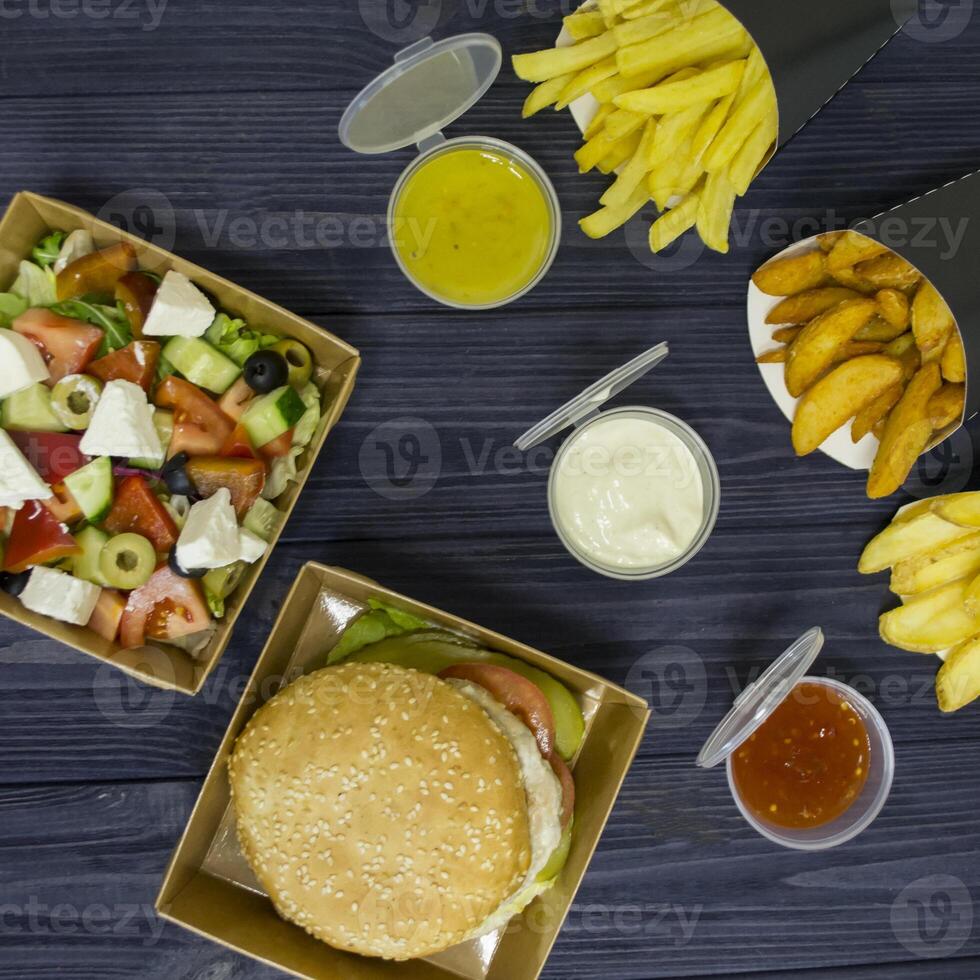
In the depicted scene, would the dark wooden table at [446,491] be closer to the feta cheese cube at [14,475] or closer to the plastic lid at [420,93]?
the plastic lid at [420,93]

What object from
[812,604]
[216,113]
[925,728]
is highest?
[216,113]

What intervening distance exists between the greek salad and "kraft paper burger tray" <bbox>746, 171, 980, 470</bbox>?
41.3 inches

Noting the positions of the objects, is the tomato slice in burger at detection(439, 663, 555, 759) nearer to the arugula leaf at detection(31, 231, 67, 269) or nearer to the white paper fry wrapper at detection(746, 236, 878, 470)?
the white paper fry wrapper at detection(746, 236, 878, 470)

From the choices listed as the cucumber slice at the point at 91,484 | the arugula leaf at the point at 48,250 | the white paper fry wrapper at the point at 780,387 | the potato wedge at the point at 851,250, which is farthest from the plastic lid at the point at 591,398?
the arugula leaf at the point at 48,250

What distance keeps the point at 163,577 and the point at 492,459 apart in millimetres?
771

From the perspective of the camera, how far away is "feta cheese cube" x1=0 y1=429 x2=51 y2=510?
6.23 feet

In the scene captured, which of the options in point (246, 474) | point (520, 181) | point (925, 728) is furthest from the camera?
point (925, 728)

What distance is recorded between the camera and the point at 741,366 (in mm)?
2283

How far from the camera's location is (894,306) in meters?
2.02

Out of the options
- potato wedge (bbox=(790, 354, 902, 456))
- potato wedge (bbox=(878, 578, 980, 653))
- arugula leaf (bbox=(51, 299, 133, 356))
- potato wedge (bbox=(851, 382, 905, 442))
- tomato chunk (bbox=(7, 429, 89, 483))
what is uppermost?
arugula leaf (bbox=(51, 299, 133, 356))

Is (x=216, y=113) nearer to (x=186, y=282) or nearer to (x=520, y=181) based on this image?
(x=186, y=282)

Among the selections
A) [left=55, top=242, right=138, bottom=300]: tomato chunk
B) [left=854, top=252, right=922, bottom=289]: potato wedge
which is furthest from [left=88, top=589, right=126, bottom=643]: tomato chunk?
[left=854, top=252, right=922, bottom=289]: potato wedge

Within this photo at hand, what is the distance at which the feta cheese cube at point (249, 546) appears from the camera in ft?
6.42

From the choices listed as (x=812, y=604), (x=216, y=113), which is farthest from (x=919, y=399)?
(x=216, y=113)
